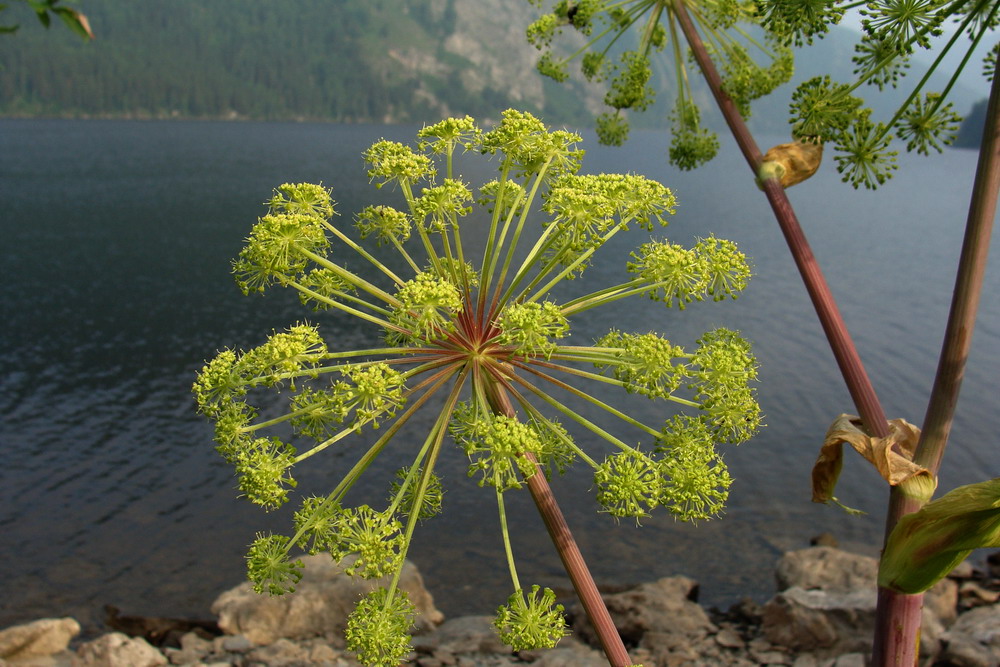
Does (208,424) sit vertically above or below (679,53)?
below

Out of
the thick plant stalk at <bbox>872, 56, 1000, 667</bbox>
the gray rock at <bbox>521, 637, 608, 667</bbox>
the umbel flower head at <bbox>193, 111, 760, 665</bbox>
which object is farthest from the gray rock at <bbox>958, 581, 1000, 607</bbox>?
the umbel flower head at <bbox>193, 111, 760, 665</bbox>

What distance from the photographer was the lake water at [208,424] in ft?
75.5

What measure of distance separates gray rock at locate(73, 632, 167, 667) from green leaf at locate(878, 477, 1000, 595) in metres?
16.2

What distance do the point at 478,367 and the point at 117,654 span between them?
15.2m

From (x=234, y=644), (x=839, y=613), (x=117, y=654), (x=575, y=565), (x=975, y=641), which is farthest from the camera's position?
(x=234, y=644)

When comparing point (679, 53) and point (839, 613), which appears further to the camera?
point (839, 613)

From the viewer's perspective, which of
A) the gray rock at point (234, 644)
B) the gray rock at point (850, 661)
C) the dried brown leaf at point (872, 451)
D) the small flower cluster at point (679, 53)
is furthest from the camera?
the gray rock at point (234, 644)

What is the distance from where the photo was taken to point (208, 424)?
3181cm

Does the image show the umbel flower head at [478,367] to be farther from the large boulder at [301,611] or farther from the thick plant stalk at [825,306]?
the large boulder at [301,611]

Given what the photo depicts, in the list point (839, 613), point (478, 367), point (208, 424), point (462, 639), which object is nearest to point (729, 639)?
point (839, 613)

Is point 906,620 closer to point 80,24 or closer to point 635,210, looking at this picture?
point 635,210

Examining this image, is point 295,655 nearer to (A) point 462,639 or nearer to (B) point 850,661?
(A) point 462,639

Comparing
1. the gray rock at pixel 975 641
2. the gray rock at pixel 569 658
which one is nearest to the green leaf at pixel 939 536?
the gray rock at pixel 975 641

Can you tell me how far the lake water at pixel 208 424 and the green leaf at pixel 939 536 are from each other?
62.2 feet
